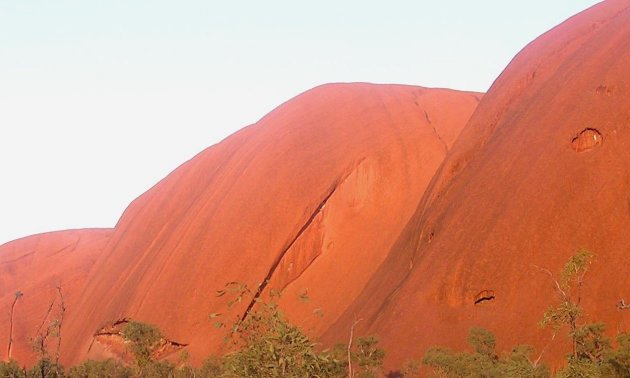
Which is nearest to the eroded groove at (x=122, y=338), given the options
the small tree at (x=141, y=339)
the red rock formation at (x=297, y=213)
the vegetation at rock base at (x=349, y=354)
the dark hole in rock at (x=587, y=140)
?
the red rock formation at (x=297, y=213)

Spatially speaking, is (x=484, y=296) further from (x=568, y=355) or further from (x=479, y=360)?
(x=568, y=355)

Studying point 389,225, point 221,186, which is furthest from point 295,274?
point 221,186

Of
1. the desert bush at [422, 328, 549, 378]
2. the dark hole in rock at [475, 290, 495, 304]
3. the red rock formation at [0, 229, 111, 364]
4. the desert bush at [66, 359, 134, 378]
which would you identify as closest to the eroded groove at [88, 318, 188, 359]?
the desert bush at [66, 359, 134, 378]

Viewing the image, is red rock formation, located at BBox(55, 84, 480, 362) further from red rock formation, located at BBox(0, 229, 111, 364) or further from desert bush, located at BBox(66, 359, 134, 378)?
red rock formation, located at BBox(0, 229, 111, 364)

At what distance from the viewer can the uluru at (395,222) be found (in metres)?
35.2

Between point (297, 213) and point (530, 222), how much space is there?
63.3ft

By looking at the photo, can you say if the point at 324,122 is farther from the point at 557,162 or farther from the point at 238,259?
the point at 557,162

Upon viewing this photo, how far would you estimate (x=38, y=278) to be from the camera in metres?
81.6

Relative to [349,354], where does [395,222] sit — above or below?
below

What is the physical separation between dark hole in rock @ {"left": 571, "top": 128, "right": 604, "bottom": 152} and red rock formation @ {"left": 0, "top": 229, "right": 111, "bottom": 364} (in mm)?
43268

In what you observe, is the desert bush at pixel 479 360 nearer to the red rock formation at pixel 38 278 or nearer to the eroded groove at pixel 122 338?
the eroded groove at pixel 122 338

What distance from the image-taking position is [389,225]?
51.5m

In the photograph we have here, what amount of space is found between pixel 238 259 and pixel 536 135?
20.8 meters

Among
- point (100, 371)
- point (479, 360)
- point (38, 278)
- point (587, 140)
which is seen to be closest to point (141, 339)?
point (100, 371)
